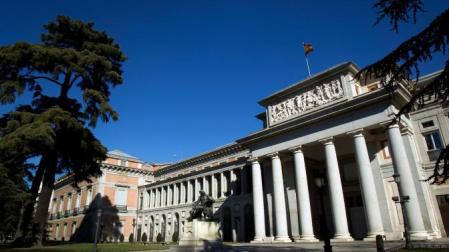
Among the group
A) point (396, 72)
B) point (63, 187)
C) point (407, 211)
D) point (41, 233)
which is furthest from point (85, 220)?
point (396, 72)

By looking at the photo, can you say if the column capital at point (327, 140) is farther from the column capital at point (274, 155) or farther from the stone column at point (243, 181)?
the stone column at point (243, 181)

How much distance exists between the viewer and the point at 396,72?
27.4 feet

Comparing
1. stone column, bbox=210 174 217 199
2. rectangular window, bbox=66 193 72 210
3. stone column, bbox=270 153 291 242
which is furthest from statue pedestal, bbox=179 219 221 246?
rectangular window, bbox=66 193 72 210

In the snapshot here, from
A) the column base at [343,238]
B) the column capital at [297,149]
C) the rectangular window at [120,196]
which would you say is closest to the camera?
the column base at [343,238]

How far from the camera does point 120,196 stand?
52438 millimetres

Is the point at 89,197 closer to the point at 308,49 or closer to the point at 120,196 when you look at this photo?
the point at 120,196

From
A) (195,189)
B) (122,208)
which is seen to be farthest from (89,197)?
(195,189)

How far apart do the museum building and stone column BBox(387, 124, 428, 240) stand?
5 centimetres

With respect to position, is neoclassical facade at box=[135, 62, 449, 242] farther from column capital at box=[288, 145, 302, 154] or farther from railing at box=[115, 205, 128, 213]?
railing at box=[115, 205, 128, 213]

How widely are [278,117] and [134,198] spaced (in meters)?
36.5

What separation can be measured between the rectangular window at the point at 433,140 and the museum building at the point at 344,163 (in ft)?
0.21

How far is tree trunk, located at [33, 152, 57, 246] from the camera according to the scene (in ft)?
68.3

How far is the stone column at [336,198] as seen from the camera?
2029 centimetres

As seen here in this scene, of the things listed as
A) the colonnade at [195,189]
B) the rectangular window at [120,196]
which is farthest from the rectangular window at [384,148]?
the rectangular window at [120,196]
